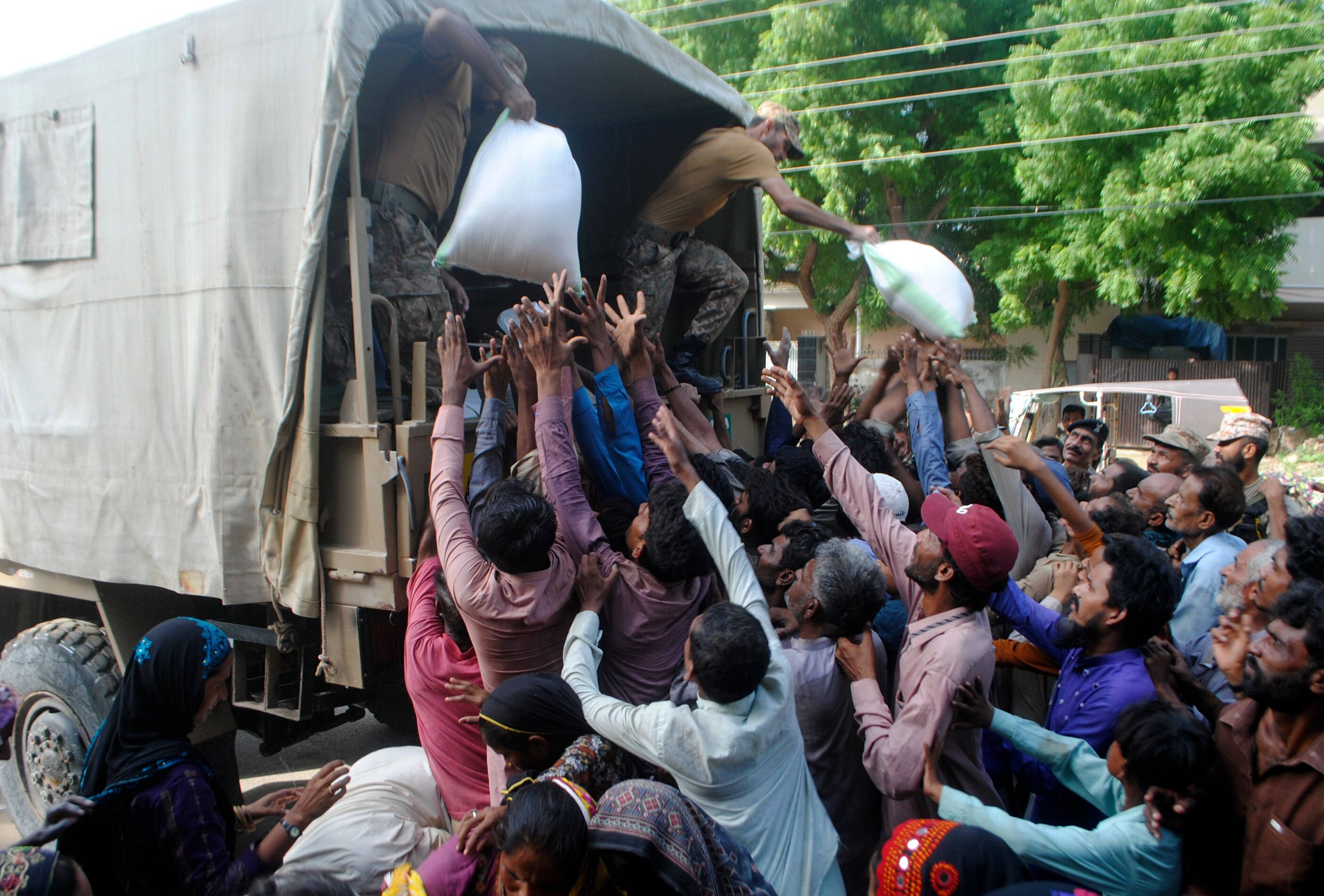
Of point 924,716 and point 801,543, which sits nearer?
point 924,716

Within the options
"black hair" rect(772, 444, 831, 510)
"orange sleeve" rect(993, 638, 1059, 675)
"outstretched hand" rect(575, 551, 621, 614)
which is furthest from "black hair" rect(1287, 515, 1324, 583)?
"outstretched hand" rect(575, 551, 621, 614)

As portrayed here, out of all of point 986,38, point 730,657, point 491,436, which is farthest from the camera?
point 986,38

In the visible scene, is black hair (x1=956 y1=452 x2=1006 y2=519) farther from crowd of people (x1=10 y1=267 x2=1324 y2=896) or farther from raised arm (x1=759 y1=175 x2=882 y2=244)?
raised arm (x1=759 y1=175 x2=882 y2=244)

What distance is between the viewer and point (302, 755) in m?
4.71

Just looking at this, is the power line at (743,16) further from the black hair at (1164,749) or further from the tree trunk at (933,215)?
the black hair at (1164,749)

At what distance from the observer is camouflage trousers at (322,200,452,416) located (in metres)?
2.99

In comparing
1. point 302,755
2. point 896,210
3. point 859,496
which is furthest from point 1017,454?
point 896,210

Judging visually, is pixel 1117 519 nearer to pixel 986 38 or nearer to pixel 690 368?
pixel 690 368

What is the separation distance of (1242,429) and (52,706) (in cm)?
503

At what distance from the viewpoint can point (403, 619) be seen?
2.88m

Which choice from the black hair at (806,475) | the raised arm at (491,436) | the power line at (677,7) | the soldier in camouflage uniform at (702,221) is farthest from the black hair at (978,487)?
the power line at (677,7)

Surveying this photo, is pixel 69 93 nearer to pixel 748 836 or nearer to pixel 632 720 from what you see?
pixel 632 720

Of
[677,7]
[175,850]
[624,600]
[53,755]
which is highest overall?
[677,7]

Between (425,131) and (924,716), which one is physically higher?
(425,131)
